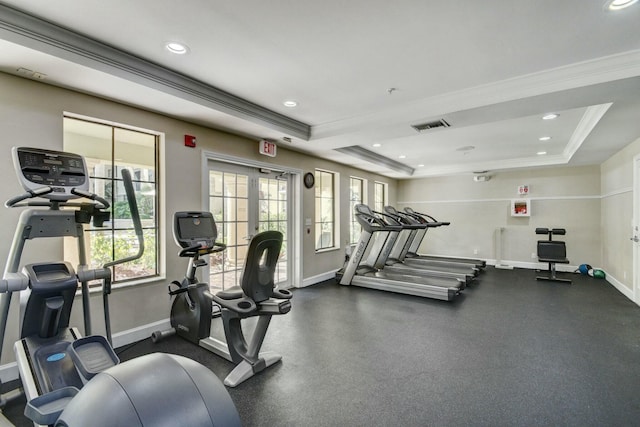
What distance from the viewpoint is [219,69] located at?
2.69 metres

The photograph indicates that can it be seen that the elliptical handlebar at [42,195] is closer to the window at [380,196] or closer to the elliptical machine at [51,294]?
the elliptical machine at [51,294]

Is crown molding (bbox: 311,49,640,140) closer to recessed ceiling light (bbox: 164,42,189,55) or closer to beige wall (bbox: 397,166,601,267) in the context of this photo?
recessed ceiling light (bbox: 164,42,189,55)

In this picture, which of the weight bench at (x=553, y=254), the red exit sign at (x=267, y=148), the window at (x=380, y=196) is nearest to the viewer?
the red exit sign at (x=267, y=148)

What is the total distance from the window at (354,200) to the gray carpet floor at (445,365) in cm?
264

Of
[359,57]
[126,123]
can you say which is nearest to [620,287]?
[359,57]

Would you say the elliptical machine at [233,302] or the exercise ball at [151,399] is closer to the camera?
the exercise ball at [151,399]

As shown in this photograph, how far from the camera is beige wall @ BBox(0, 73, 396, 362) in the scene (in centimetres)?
234

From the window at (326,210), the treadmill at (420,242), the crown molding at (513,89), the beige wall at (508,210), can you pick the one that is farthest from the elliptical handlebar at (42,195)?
the beige wall at (508,210)

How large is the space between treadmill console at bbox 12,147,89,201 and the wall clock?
12.0 feet

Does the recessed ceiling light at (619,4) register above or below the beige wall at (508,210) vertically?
above

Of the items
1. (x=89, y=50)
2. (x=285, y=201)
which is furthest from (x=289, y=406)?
(x=285, y=201)

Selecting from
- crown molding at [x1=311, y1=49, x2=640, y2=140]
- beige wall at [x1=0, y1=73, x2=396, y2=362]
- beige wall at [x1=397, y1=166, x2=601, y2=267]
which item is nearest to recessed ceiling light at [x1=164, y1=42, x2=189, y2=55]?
beige wall at [x1=0, y1=73, x2=396, y2=362]

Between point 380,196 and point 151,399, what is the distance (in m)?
7.99

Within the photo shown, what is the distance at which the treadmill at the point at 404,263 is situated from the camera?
18.1 ft
